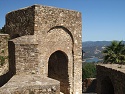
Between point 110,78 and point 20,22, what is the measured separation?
5.86m

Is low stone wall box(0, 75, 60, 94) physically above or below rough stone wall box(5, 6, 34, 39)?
below

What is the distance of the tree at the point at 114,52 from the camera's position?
672 inches

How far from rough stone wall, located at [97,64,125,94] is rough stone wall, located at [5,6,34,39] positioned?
4066mm

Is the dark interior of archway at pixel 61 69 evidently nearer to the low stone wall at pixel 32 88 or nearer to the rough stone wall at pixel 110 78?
the rough stone wall at pixel 110 78

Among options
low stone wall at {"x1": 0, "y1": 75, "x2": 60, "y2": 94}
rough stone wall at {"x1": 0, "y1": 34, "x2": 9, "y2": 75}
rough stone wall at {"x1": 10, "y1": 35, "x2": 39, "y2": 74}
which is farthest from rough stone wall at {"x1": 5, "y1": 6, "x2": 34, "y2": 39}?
low stone wall at {"x1": 0, "y1": 75, "x2": 60, "y2": 94}

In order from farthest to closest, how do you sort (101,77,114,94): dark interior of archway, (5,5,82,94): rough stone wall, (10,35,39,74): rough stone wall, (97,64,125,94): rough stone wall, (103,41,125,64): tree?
(103,41,125,64): tree → (5,5,82,94): rough stone wall → (101,77,114,94): dark interior of archway → (10,35,39,74): rough stone wall → (97,64,125,94): rough stone wall

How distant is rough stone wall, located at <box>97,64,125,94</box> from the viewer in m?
7.21

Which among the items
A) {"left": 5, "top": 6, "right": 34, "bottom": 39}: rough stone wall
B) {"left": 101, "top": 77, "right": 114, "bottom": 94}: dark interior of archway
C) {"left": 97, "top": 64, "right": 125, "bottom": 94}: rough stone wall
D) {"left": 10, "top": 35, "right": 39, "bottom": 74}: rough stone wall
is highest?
{"left": 5, "top": 6, "right": 34, "bottom": 39}: rough stone wall

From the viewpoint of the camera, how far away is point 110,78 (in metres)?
8.13

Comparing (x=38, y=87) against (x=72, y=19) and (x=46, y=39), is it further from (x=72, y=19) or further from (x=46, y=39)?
(x=72, y=19)

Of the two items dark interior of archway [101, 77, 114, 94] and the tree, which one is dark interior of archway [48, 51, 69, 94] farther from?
the tree

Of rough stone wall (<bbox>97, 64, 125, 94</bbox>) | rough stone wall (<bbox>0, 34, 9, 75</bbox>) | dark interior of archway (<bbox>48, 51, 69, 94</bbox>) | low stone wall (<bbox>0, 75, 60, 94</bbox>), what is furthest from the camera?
dark interior of archway (<bbox>48, 51, 69, 94</bbox>)

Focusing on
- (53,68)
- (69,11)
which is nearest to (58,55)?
(53,68)

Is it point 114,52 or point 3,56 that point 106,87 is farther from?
point 114,52
